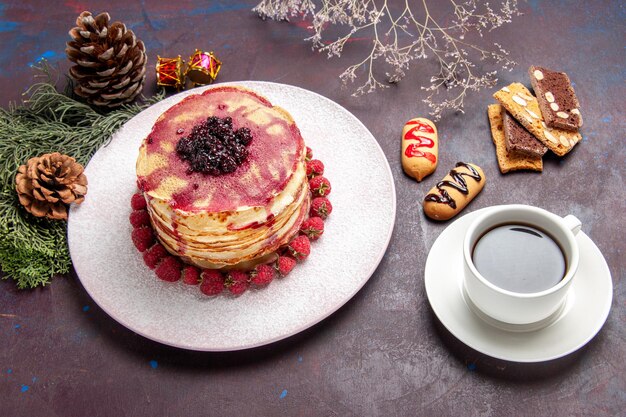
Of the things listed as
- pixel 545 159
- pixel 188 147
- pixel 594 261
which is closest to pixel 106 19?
pixel 188 147

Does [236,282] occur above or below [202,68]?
below

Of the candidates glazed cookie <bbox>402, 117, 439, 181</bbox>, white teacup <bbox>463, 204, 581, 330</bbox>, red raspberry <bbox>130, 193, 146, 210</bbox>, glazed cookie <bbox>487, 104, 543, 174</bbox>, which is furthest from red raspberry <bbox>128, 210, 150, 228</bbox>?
glazed cookie <bbox>487, 104, 543, 174</bbox>

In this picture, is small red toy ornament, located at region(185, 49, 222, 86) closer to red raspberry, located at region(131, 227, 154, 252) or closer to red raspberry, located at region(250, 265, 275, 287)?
red raspberry, located at region(131, 227, 154, 252)

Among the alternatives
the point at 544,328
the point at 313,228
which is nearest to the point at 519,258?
the point at 544,328

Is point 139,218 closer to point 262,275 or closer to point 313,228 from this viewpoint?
point 262,275

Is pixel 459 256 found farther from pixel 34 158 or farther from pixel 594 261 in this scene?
pixel 34 158
